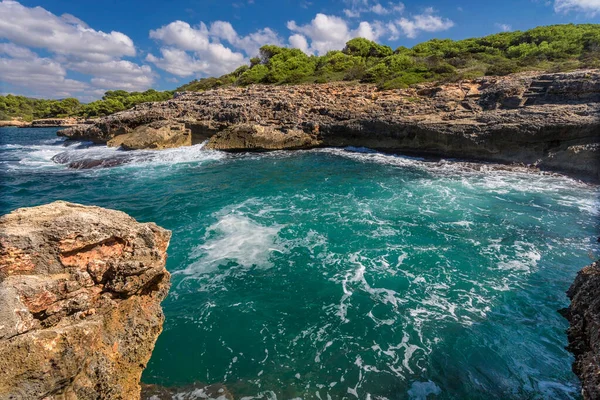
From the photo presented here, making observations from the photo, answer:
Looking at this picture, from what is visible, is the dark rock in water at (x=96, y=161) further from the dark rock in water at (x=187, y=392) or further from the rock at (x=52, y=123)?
the rock at (x=52, y=123)

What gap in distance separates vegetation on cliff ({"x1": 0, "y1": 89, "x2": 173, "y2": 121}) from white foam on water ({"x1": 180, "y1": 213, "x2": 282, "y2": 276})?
75191 millimetres

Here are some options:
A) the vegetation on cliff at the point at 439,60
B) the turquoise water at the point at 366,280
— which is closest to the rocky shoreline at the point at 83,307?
the turquoise water at the point at 366,280

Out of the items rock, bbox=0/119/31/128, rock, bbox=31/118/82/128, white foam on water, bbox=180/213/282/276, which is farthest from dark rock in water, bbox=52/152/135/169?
rock, bbox=0/119/31/128

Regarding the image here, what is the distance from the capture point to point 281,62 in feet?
166

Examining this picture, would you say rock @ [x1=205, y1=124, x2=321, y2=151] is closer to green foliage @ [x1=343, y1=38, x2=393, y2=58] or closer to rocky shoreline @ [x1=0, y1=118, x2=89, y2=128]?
green foliage @ [x1=343, y1=38, x2=393, y2=58]

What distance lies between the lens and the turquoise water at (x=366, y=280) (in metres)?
5.79

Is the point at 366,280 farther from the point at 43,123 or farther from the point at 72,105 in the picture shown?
the point at 72,105

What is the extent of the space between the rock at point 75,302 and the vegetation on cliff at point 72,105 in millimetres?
81575

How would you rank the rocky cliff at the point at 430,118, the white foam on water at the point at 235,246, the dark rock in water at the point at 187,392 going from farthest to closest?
the rocky cliff at the point at 430,118 < the white foam on water at the point at 235,246 < the dark rock in water at the point at 187,392

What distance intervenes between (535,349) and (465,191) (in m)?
10.7

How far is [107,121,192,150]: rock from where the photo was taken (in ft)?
90.7

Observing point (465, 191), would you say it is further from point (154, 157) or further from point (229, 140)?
point (154, 157)

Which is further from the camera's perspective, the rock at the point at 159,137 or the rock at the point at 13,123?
the rock at the point at 13,123

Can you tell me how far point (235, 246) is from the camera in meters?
10.7
